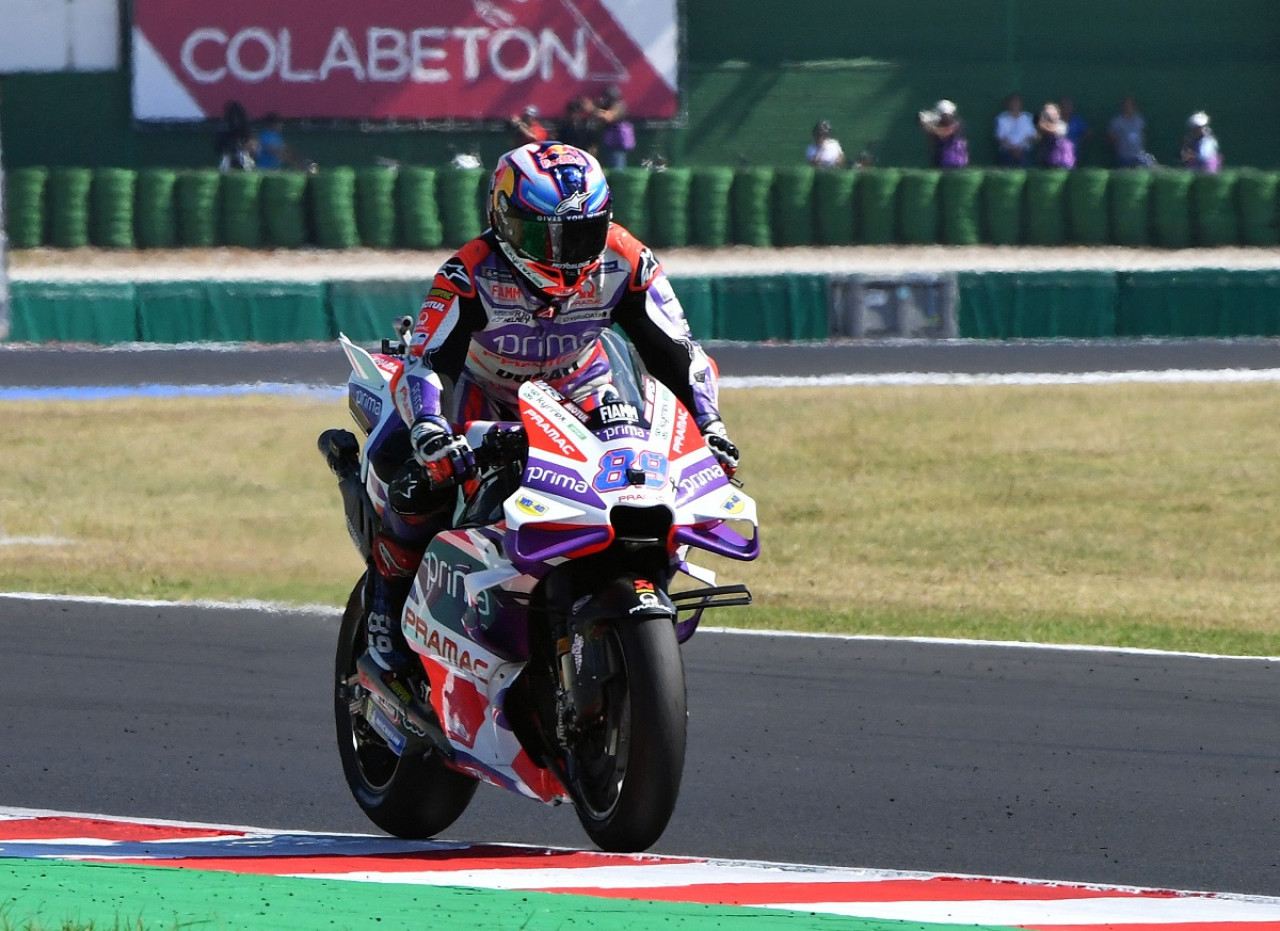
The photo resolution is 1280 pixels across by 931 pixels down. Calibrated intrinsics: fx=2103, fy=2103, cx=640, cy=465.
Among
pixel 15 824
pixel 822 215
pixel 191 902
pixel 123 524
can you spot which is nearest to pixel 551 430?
pixel 191 902

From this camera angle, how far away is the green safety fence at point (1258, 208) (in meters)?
28.7

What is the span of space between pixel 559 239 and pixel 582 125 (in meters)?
26.3

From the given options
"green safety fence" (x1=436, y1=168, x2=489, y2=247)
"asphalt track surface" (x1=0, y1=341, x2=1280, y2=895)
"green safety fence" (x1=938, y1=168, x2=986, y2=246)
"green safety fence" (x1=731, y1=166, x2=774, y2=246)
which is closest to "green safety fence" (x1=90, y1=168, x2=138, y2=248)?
"green safety fence" (x1=436, y1=168, x2=489, y2=247)

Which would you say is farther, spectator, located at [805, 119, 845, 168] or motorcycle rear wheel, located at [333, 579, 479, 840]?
spectator, located at [805, 119, 845, 168]

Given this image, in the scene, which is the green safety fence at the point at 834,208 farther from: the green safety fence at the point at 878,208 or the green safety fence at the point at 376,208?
the green safety fence at the point at 376,208

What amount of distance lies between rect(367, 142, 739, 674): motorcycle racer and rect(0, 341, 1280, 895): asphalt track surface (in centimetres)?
106

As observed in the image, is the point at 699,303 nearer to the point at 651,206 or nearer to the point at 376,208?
the point at 651,206

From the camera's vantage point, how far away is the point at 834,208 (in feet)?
96.8

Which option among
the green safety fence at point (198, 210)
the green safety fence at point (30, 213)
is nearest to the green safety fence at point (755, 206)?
the green safety fence at point (198, 210)

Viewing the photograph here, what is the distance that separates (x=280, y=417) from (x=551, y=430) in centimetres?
1275

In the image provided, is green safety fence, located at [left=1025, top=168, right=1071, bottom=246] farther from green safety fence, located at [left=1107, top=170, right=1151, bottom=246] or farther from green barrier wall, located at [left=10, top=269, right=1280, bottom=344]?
green barrier wall, located at [left=10, top=269, right=1280, bottom=344]

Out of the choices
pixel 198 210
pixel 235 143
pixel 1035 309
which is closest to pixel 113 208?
pixel 198 210

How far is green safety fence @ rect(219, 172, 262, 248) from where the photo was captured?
29312mm

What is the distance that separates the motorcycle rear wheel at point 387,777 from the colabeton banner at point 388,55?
27.5 metres
